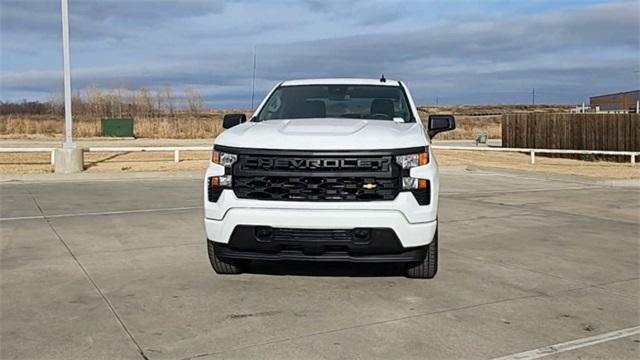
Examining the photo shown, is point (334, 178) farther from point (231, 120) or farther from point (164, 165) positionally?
point (164, 165)

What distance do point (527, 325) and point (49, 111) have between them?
3861 inches

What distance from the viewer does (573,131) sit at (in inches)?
1341

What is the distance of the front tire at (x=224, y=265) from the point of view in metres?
6.43

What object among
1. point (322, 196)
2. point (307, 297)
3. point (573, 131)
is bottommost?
point (307, 297)

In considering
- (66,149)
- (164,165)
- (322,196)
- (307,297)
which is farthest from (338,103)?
(164,165)

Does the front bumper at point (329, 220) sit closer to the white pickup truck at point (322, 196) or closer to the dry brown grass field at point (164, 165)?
the white pickup truck at point (322, 196)

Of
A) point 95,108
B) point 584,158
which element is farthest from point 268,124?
point 95,108

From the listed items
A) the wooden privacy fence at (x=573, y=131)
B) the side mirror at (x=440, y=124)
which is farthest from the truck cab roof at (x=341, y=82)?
the wooden privacy fence at (x=573, y=131)

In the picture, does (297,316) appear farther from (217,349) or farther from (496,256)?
(496,256)

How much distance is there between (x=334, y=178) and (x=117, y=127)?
167 feet

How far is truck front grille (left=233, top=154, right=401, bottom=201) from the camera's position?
18.4ft

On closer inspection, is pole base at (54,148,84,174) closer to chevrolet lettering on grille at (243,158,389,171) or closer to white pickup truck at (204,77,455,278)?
white pickup truck at (204,77,455,278)

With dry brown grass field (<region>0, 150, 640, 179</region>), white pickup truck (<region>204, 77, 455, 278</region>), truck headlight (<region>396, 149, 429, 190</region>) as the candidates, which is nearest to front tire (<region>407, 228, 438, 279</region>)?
white pickup truck (<region>204, 77, 455, 278</region>)

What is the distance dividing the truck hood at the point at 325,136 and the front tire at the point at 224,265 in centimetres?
111
